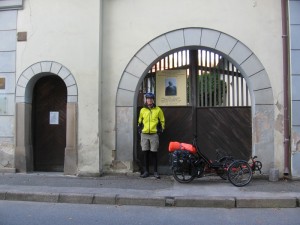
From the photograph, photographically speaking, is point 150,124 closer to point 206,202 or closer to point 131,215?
point 206,202

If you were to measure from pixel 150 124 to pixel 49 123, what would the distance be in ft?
9.21

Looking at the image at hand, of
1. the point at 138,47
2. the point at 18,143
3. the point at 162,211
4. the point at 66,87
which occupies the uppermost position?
the point at 138,47

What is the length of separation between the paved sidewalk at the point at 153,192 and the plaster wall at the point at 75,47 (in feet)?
3.64

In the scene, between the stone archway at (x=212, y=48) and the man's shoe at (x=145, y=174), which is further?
the man's shoe at (x=145, y=174)

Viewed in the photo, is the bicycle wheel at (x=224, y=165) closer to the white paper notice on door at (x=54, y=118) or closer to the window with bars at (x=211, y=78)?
the window with bars at (x=211, y=78)

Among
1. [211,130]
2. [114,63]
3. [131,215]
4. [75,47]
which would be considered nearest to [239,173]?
[211,130]

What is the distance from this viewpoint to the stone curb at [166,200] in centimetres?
669

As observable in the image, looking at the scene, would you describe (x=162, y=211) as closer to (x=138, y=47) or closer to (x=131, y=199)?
(x=131, y=199)

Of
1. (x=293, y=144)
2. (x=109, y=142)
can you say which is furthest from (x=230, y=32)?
(x=109, y=142)

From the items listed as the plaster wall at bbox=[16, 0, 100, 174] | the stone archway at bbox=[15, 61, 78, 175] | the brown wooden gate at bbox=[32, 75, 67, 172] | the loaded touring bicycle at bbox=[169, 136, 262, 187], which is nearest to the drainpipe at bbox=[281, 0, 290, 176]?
the loaded touring bicycle at bbox=[169, 136, 262, 187]

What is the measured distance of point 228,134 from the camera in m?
9.20

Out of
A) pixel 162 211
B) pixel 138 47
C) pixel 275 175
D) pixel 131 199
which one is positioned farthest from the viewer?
pixel 138 47

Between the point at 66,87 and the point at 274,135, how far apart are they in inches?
200

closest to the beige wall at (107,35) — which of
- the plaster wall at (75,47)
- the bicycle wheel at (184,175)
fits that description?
the plaster wall at (75,47)
